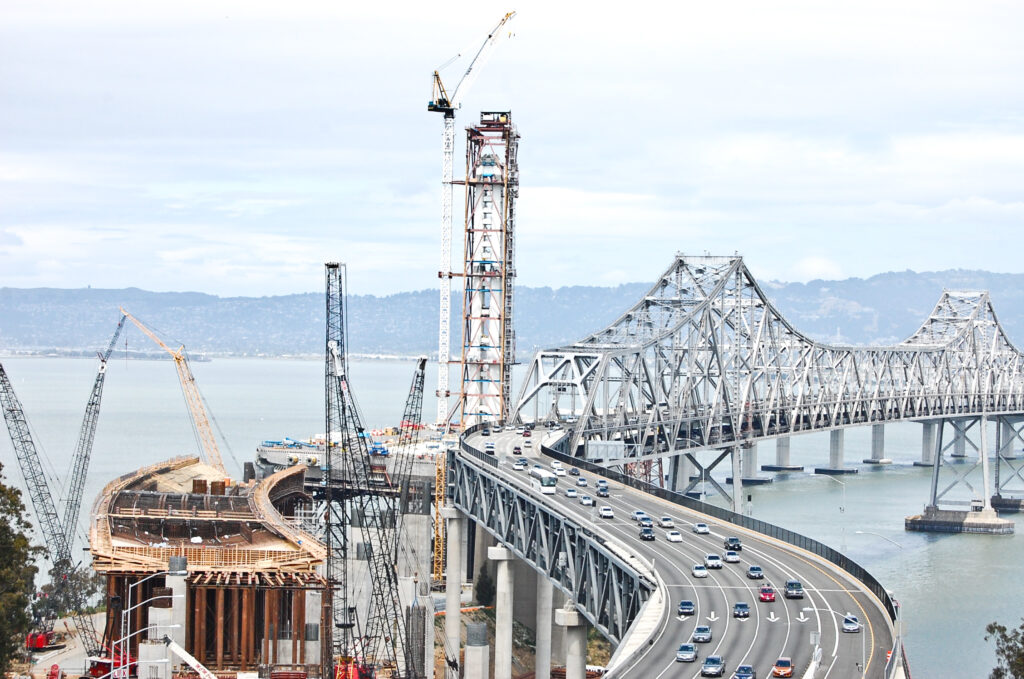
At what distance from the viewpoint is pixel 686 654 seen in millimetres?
51312

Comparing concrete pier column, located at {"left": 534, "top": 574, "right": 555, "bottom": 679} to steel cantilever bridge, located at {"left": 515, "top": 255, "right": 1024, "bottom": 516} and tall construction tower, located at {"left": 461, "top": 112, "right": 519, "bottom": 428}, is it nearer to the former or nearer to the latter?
steel cantilever bridge, located at {"left": 515, "top": 255, "right": 1024, "bottom": 516}

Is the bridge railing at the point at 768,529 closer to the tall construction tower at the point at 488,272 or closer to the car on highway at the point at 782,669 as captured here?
the car on highway at the point at 782,669

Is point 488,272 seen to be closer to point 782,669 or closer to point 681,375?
point 681,375

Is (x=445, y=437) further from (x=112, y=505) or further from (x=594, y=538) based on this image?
(x=594, y=538)

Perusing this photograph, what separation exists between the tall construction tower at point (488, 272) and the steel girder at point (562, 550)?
37.8 m

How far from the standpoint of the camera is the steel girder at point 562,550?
209 feet

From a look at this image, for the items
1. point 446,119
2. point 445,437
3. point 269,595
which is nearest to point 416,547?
point 445,437

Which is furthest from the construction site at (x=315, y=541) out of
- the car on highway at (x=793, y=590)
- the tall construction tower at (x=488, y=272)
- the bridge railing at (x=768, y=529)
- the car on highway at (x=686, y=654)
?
the car on highway at (x=793, y=590)

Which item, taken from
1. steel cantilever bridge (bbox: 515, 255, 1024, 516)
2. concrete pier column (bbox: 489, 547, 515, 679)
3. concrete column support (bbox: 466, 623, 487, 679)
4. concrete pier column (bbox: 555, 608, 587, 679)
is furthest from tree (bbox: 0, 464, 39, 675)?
steel cantilever bridge (bbox: 515, 255, 1024, 516)

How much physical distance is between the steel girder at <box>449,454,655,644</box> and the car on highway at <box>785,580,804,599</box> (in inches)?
213

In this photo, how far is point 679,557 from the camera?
228 ft

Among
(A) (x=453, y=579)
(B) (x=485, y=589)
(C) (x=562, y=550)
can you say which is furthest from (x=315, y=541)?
(B) (x=485, y=589)

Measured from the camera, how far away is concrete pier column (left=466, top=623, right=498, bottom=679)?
314 feet

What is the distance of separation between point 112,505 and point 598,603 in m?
43.4
